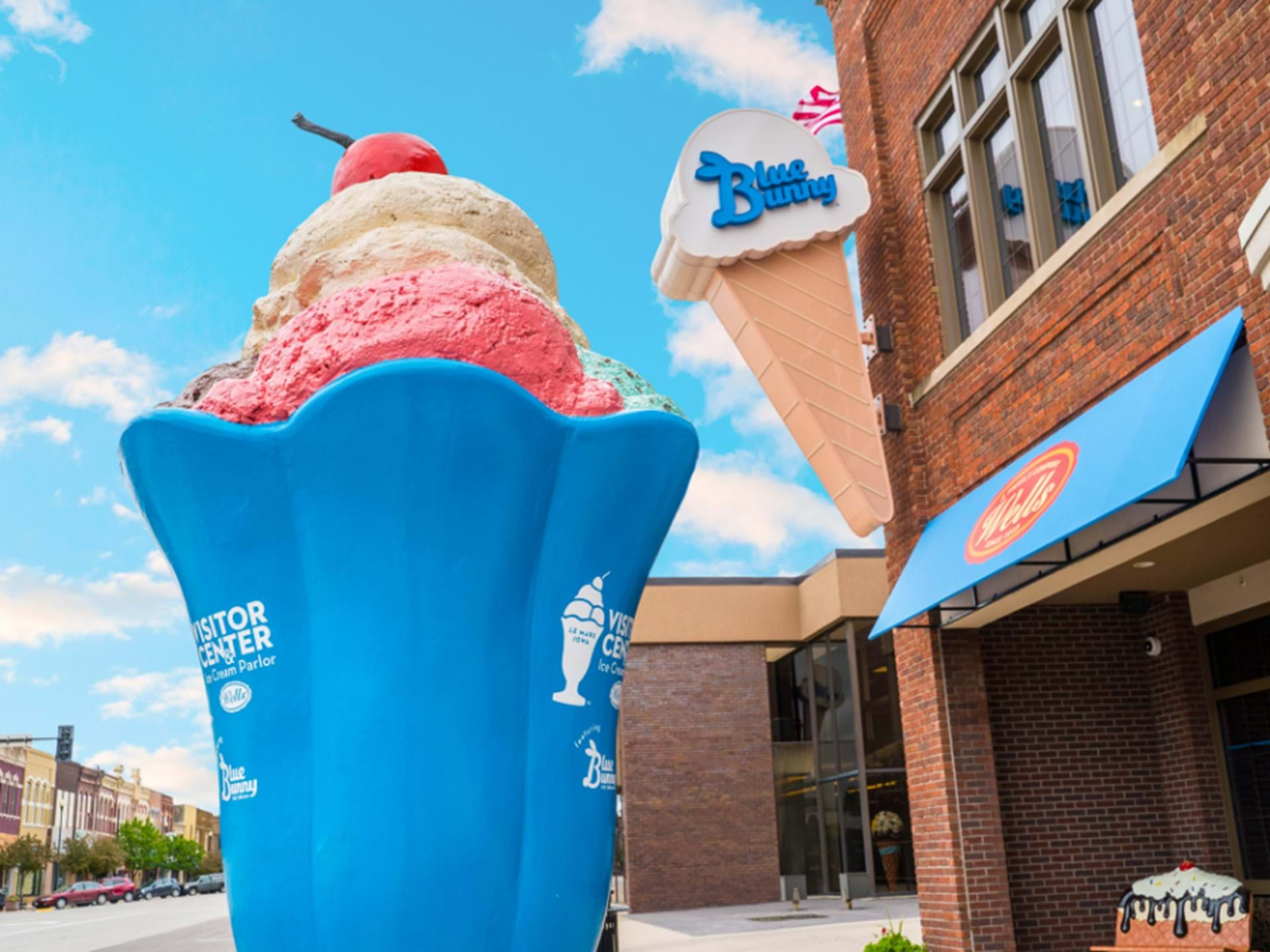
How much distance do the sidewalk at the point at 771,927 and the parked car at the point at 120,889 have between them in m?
38.1

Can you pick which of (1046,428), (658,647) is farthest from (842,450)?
(658,647)

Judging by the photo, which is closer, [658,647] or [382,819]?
[382,819]

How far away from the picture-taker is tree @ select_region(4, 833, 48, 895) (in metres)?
53.9

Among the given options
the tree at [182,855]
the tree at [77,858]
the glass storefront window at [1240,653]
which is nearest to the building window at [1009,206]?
the glass storefront window at [1240,653]

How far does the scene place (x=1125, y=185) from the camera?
8.04 metres

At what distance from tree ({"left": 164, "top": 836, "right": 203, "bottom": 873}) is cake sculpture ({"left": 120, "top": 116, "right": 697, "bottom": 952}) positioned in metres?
97.4

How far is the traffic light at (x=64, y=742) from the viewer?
33969mm

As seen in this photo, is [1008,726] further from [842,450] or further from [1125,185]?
[1125,185]

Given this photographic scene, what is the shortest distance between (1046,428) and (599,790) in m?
6.77

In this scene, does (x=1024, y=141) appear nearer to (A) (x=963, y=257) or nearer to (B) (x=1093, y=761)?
(A) (x=963, y=257)

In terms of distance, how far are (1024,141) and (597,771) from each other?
26.5 ft

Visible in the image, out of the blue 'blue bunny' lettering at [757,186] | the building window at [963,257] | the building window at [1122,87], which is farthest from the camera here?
the building window at [963,257]

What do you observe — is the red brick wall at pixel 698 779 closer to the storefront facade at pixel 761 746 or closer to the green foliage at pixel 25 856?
the storefront facade at pixel 761 746

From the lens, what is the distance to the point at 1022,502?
27.1ft
